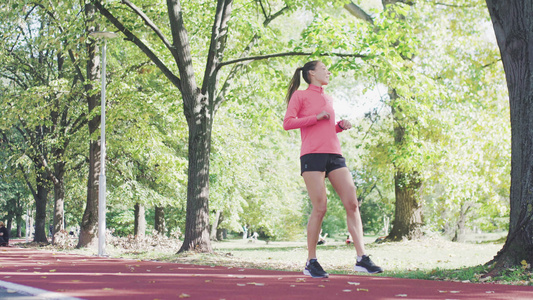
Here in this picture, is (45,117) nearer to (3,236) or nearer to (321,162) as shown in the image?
(3,236)

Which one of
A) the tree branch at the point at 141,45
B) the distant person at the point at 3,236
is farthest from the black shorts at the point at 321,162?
the distant person at the point at 3,236

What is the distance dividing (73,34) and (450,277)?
1012 centimetres

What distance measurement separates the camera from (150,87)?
21.3 meters

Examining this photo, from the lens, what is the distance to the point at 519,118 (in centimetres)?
705

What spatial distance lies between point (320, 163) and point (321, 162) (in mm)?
16

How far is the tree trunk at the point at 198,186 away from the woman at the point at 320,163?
20.5ft

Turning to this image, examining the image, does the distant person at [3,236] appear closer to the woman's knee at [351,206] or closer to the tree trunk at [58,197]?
the tree trunk at [58,197]

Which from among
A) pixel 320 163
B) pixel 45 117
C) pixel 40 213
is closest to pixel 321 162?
pixel 320 163

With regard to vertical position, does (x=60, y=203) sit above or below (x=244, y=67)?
below

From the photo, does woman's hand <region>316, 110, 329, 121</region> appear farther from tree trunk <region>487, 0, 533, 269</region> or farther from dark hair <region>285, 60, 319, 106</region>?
tree trunk <region>487, 0, 533, 269</region>

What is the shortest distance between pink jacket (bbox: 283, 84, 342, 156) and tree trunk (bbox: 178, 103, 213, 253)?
6309 millimetres

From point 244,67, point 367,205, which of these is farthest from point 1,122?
point 367,205

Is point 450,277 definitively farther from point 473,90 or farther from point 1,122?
point 1,122

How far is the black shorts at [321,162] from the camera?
6.10 metres
